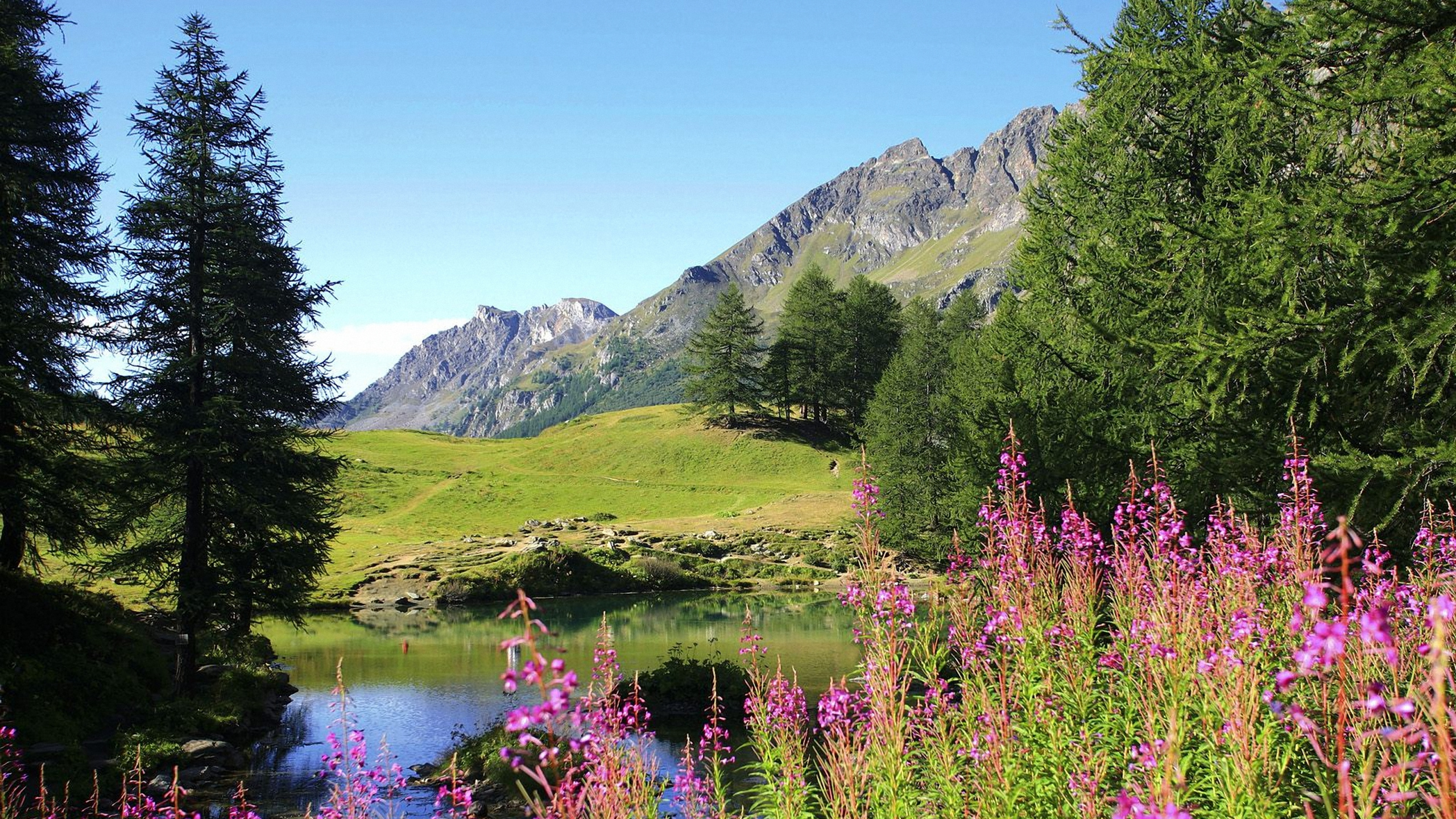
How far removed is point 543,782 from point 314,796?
16.7 meters

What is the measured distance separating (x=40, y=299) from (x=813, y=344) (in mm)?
71886

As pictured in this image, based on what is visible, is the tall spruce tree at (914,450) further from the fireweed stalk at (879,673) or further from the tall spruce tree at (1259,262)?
the fireweed stalk at (879,673)

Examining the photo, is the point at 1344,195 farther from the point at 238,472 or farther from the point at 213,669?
the point at 213,669

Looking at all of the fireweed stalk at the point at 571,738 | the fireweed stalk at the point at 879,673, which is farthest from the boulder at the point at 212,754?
the fireweed stalk at the point at 879,673

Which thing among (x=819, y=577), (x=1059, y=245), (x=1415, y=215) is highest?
(x=1059, y=245)

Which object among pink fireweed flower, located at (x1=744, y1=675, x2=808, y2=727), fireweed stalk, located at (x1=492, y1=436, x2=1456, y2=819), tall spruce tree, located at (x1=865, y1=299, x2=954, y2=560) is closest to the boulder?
fireweed stalk, located at (x1=492, y1=436, x2=1456, y2=819)

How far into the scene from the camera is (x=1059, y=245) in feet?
74.3

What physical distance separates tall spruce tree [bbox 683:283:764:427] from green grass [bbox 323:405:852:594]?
3.42 metres

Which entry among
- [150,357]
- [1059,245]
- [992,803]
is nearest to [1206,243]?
[1059,245]

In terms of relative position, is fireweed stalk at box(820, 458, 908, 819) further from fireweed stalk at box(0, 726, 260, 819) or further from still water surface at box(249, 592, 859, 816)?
still water surface at box(249, 592, 859, 816)

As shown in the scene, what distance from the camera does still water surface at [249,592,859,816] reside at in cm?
1931

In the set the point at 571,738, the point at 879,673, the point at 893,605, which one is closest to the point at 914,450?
the point at 893,605

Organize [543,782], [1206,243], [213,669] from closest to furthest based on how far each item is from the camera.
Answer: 1. [543,782]
2. [1206,243]
3. [213,669]

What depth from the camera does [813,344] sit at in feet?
287
